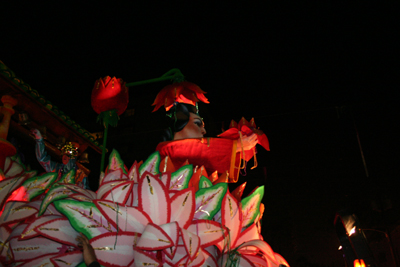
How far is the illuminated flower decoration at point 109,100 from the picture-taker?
1530 mm

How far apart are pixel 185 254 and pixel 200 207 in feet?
0.31

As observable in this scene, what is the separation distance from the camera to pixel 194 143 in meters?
A: 1.41

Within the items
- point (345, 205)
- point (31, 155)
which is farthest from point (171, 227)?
point (345, 205)

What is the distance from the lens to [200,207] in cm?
61

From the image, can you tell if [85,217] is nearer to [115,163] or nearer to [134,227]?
[134,227]

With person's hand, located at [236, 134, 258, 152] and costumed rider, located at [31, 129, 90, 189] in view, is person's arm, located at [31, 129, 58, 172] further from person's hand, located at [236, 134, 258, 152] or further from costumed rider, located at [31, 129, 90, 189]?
person's hand, located at [236, 134, 258, 152]

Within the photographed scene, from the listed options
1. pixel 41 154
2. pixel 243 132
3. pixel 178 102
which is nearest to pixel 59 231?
pixel 243 132

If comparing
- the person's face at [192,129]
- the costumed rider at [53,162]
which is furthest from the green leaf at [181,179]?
the costumed rider at [53,162]

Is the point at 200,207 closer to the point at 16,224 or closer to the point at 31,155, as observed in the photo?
the point at 16,224

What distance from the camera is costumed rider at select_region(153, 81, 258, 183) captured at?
142 centimetres

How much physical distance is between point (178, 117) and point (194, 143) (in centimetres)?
39

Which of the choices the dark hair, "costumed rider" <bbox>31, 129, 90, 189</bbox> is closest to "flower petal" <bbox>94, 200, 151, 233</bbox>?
the dark hair

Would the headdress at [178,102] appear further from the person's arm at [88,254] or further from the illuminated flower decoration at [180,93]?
the person's arm at [88,254]

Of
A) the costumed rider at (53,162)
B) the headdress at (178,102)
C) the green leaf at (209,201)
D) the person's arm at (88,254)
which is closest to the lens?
the person's arm at (88,254)
